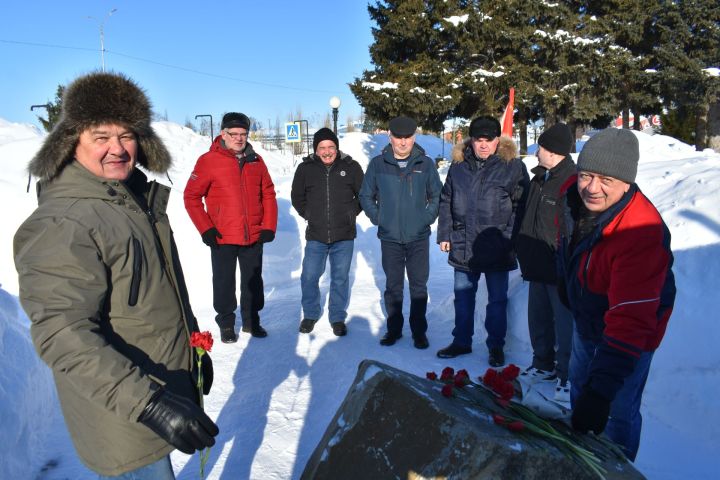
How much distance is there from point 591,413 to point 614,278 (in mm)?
540

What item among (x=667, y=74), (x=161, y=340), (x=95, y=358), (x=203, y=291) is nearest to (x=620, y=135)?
(x=161, y=340)

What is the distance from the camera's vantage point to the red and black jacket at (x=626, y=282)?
6.39 ft

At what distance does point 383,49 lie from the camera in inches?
693

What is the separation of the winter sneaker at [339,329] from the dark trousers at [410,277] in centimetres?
50

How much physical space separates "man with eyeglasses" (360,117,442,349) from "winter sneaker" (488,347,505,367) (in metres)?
0.61

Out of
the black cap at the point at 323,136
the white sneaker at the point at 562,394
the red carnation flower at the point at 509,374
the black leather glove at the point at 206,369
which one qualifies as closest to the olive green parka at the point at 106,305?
the black leather glove at the point at 206,369

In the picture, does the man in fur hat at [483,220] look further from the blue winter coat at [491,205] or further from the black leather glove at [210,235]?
the black leather glove at [210,235]

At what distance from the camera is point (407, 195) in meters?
4.46

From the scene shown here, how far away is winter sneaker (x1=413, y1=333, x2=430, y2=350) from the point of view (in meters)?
4.59

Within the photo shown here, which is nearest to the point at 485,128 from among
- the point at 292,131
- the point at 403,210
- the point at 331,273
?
the point at 403,210

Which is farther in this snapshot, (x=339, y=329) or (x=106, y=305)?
(x=339, y=329)

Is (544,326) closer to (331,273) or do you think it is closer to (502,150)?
(502,150)

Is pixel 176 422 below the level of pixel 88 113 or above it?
below

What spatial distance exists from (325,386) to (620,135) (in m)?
2.74
